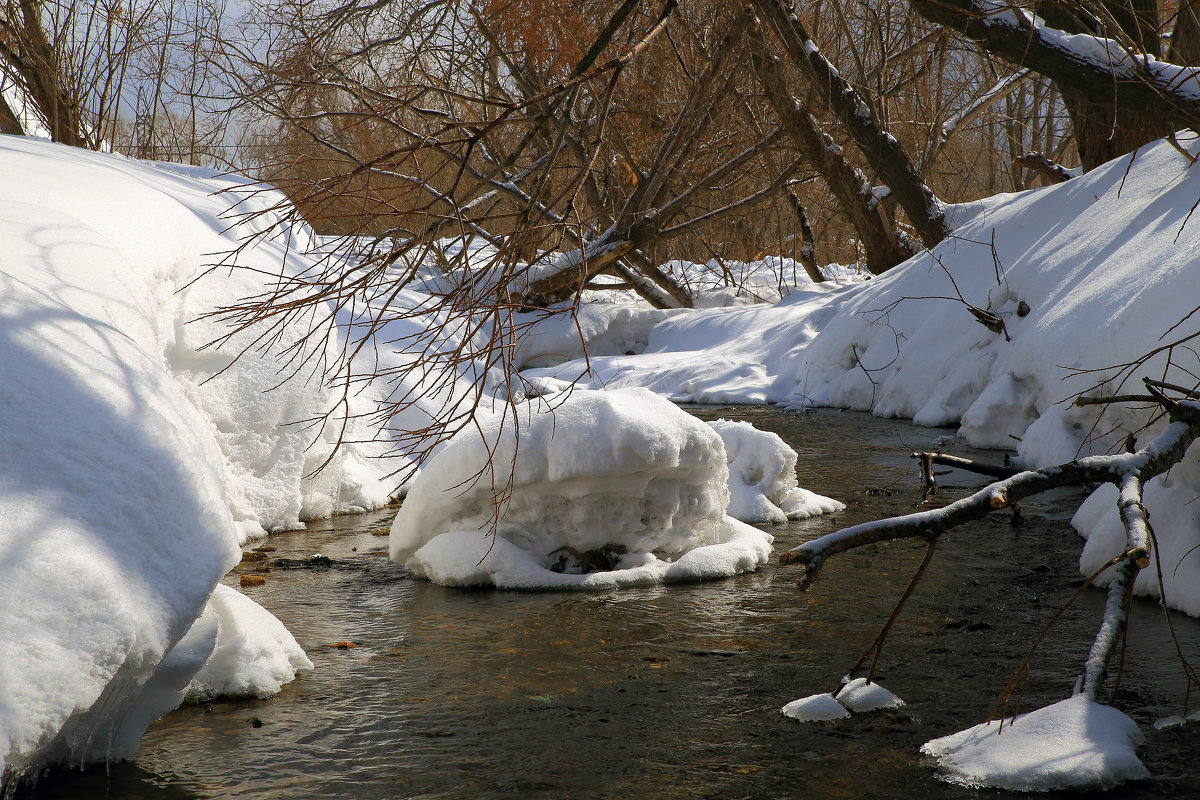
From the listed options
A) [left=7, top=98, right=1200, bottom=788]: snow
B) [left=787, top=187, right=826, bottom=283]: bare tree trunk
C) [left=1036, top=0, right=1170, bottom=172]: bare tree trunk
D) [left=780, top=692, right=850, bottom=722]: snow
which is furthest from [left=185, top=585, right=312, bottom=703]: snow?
[left=787, top=187, right=826, bottom=283]: bare tree trunk

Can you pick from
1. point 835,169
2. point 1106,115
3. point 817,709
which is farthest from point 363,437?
point 835,169

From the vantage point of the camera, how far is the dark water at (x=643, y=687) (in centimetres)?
264

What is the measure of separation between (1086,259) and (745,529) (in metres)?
4.37

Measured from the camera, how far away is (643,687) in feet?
10.8

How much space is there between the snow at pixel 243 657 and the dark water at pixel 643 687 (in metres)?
0.08

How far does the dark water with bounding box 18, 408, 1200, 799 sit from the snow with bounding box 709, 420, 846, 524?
0.84 meters

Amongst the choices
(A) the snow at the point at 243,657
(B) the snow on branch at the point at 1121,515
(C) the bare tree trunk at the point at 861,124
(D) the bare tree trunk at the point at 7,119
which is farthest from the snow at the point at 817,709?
(D) the bare tree trunk at the point at 7,119

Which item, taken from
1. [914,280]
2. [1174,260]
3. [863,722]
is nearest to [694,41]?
[914,280]

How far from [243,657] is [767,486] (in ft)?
11.3

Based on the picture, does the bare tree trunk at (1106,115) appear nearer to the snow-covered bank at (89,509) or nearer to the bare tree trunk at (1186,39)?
the bare tree trunk at (1186,39)

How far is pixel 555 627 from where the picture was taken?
3.92m

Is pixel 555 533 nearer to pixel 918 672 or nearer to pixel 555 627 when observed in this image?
pixel 555 627

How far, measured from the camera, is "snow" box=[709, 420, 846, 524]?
19.0 ft

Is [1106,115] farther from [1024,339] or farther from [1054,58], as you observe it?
[1054,58]
